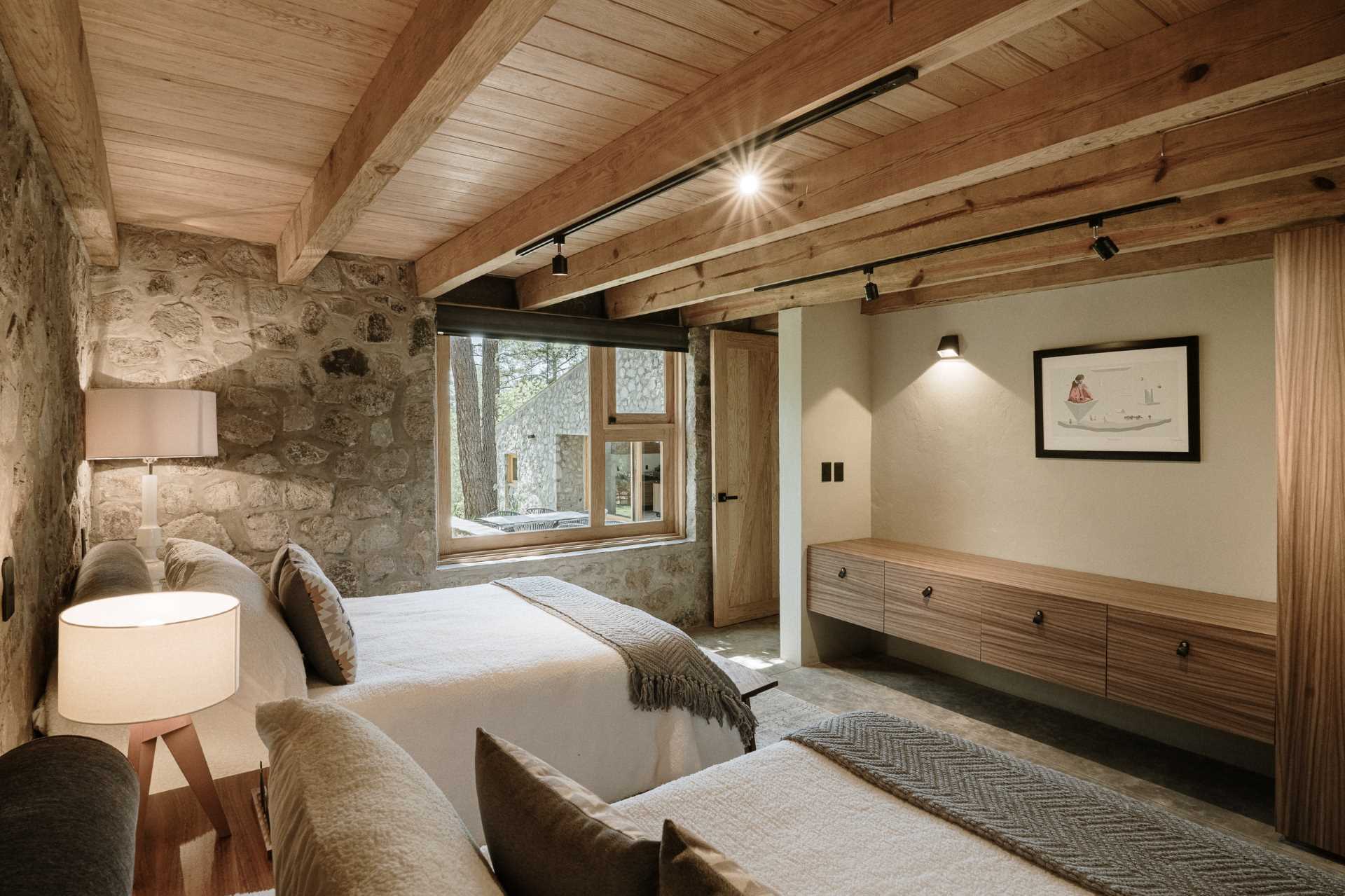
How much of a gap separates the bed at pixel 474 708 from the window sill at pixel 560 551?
1.39m

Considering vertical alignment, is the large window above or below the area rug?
above

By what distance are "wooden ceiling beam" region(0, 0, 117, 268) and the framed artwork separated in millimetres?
3840

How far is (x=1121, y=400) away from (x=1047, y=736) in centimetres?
162

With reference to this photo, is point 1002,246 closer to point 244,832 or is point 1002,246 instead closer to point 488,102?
point 488,102

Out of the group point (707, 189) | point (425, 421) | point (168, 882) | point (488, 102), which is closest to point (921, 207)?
point (707, 189)

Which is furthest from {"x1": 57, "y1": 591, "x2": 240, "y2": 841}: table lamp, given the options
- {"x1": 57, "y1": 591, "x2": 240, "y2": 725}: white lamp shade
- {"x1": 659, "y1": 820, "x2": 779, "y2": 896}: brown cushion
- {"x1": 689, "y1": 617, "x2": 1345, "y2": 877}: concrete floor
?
{"x1": 689, "y1": 617, "x2": 1345, "y2": 877}: concrete floor

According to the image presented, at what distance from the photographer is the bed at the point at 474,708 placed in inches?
75.7

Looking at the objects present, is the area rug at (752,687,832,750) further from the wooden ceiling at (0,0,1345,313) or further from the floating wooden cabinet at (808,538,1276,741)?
the wooden ceiling at (0,0,1345,313)

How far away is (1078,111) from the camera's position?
5.75 feet

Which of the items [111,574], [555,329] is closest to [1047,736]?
[555,329]

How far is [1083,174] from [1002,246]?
77 cm

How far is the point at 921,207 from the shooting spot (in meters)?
2.81

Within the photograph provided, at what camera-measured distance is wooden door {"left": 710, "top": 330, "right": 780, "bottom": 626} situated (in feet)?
17.0

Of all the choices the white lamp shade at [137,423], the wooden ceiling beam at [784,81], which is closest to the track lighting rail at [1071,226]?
the wooden ceiling beam at [784,81]
